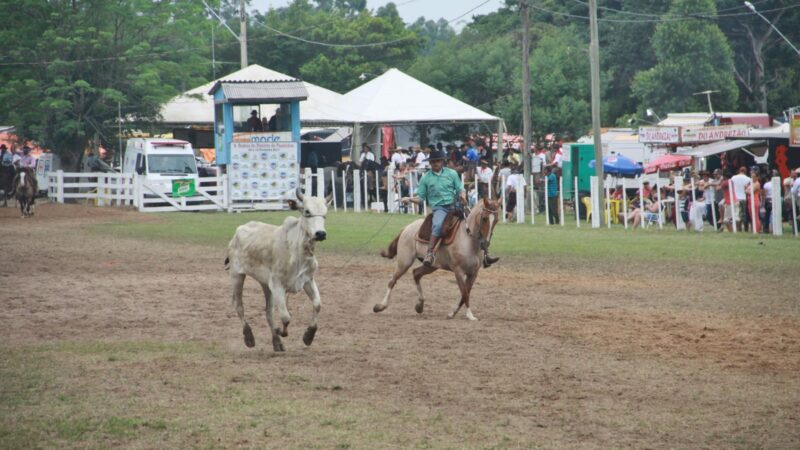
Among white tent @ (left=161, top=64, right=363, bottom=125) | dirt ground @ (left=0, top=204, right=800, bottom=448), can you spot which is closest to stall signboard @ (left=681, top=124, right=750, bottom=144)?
white tent @ (left=161, top=64, right=363, bottom=125)

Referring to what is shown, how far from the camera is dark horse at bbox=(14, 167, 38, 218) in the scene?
38.9m

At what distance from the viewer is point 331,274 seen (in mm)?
22125

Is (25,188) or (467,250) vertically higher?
(25,188)

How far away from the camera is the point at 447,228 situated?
16.8 m

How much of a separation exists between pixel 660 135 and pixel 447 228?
26.1m

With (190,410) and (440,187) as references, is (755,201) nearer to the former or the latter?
(440,187)

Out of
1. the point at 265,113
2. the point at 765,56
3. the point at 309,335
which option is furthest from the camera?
the point at 765,56

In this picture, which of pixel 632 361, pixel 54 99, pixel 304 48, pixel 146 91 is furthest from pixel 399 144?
pixel 632 361

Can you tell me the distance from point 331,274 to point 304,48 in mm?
72813

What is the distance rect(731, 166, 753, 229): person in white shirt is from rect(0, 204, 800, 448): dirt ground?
27.6ft

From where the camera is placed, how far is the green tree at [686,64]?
71.7 meters

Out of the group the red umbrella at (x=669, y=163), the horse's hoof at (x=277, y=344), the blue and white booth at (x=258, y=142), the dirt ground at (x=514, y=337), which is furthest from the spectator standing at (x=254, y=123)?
the horse's hoof at (x=277, y=344)

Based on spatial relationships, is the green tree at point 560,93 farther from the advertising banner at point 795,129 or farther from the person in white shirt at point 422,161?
the advertising banner at point 795,129

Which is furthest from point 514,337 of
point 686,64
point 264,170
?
point 686,64
